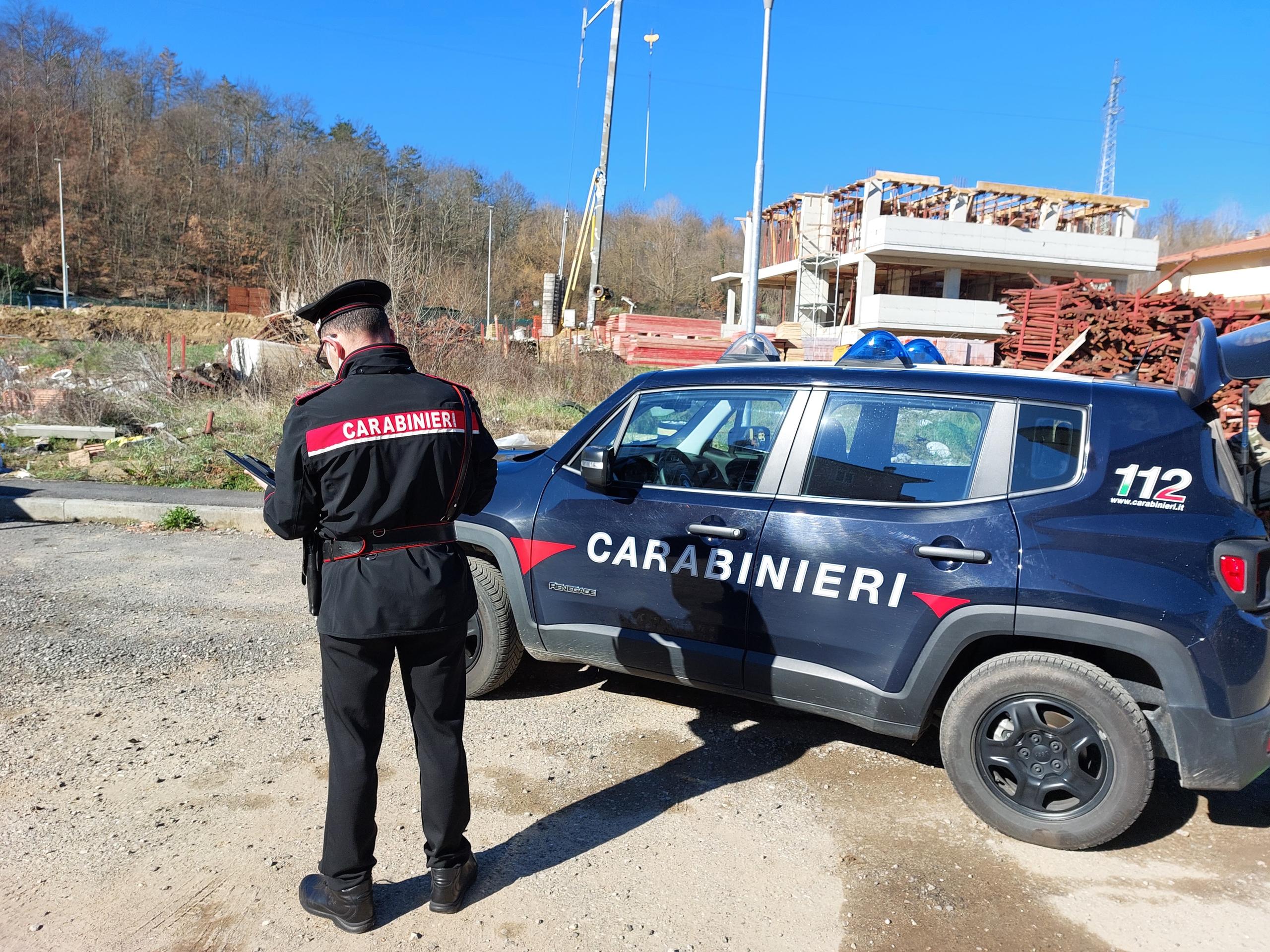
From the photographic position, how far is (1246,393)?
3514 mm

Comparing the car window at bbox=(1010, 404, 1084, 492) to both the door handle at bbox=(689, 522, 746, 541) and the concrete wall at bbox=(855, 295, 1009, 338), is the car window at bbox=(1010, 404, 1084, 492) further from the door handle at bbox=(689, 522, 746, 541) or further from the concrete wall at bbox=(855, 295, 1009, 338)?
the concrete wall at bbox=(855, 295, 1009, 338)

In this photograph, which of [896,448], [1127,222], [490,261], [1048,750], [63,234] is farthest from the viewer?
[490,261]

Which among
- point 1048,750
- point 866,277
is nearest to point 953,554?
point 1048,750

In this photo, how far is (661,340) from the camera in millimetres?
26609

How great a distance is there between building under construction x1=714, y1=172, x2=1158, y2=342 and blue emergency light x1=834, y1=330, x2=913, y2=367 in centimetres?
3050

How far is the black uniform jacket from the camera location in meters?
2.49

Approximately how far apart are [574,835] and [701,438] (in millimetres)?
1794

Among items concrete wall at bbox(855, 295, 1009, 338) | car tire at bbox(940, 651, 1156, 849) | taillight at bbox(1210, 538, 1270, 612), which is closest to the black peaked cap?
car tire at bbox(940, 651, 1156, 849)

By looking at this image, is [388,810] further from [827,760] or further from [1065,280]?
[1065,280]

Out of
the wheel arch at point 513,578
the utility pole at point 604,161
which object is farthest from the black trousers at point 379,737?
the utility pole at point 604,161

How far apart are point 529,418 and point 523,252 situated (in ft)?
214

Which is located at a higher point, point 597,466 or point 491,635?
point 597,466

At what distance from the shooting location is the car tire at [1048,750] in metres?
3.04

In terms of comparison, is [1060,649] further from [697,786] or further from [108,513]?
[108,513]
